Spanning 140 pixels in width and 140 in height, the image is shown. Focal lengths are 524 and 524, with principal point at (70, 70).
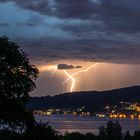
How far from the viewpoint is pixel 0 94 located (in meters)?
25.3

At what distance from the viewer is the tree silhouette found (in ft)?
82.8

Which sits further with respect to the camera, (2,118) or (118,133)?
(118,133)

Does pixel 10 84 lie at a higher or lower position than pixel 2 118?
higher

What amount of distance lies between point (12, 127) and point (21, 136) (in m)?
0.74

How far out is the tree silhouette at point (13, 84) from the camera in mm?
25250

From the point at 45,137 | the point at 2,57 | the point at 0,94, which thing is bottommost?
the point at 45,137

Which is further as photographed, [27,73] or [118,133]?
[118,133]

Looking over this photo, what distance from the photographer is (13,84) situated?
25.5m

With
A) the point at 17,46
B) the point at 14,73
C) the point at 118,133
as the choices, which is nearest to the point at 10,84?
the point at 14,73

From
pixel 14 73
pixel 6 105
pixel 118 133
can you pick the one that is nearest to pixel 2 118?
pixel 6 105

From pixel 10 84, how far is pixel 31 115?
2.09 meters

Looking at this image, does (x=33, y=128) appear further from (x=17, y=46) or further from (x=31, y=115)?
(x=17, y=46)

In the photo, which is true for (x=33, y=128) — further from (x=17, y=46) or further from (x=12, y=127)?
(x=17, y=46)

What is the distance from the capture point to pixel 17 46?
26.6 metres
